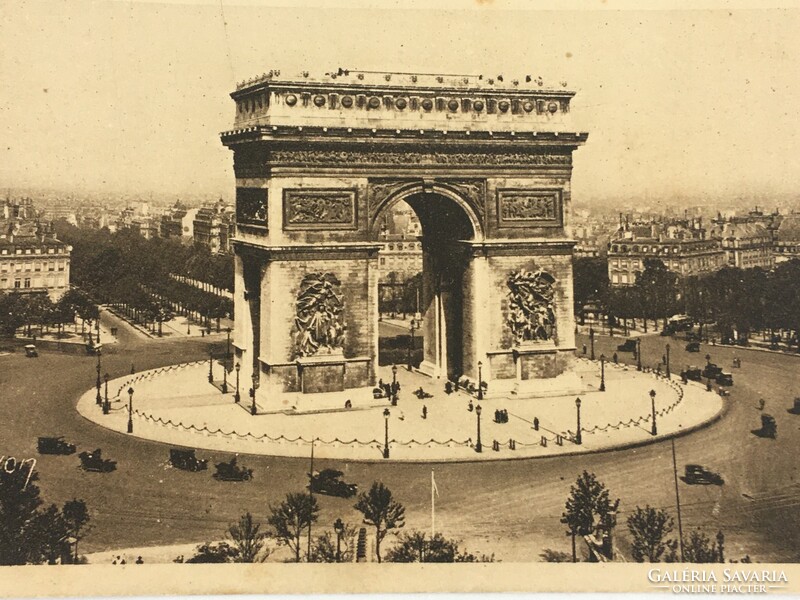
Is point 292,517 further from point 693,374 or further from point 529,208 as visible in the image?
point 693,374

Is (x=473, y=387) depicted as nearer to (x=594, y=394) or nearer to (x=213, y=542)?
(x=594, y=394)

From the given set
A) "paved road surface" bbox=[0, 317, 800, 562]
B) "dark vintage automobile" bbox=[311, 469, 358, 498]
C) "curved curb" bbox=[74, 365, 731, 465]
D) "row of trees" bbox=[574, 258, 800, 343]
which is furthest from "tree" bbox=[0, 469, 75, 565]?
"row of trees" bbox=[574, 258, 800, 343]

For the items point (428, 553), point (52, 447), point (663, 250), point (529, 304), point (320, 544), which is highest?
point (663, 250)

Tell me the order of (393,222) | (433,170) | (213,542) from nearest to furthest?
1. (213,542)
2. (433,170)
3. (393,222)

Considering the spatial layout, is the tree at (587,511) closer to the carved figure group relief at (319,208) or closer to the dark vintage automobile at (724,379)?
the carved figure group relief at (319,208)

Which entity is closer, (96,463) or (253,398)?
(96,463)

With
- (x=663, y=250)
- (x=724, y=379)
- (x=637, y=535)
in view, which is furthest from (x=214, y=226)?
(x=637, y=535)

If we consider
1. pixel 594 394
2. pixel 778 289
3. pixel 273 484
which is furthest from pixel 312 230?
pixel 778 289
